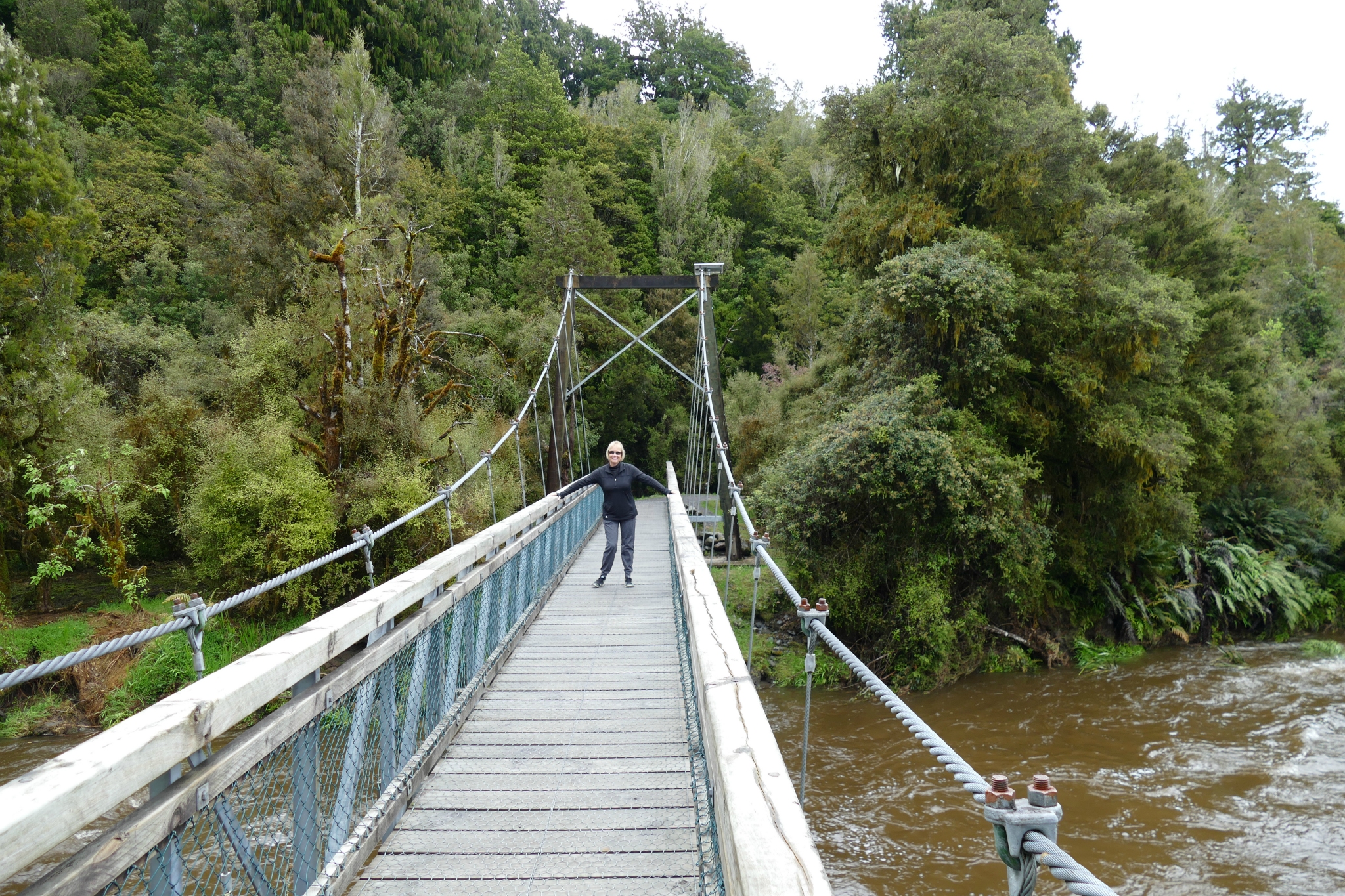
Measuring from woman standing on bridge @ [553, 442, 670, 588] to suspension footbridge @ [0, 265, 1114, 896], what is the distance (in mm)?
1451

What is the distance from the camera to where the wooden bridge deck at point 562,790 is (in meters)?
2.00

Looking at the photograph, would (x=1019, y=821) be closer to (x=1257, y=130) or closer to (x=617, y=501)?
(x=617, y=501)

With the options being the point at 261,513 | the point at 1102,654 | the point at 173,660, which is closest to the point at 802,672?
the point at 1102,654

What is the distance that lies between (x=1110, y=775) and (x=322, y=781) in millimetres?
7874

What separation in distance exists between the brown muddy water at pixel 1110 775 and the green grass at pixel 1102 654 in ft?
0.68

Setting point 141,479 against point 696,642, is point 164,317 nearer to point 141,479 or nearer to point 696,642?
point 141,479

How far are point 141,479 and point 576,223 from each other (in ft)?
48.1

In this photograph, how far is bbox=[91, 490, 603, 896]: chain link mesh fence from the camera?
1.49 m

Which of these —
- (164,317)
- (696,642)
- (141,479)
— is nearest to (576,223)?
(164,317)

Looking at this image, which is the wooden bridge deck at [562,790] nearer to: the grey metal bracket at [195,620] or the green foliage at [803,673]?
the grey metal bracket at [195,620]

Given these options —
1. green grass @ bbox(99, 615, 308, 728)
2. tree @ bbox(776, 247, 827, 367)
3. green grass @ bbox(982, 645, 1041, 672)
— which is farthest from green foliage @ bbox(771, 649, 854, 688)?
tree @ bbox(776, 247, 827, 367)

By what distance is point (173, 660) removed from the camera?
30.4ft

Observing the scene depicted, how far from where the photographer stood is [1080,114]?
10852 mm

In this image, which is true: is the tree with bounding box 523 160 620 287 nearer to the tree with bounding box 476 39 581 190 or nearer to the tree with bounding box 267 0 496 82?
the tree with bounding box 476 39 581 190
